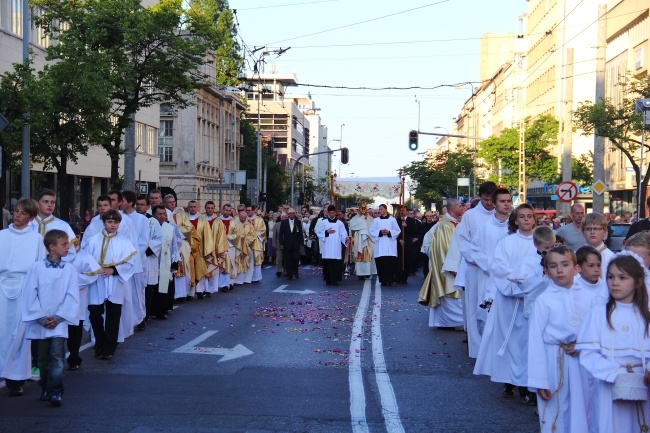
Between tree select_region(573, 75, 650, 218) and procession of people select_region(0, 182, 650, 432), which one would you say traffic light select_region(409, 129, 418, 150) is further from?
procession of people select_region(0, 182, 650, 432)

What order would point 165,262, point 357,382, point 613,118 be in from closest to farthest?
1. point 357,382
2. point 165,262
3. point 613,118

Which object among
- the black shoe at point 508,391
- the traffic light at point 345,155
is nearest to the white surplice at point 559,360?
the black shoe at point 508,391

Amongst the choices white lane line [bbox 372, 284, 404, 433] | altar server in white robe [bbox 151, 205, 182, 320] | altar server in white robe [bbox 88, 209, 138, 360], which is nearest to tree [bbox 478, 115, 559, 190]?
altar server in white robe [bbox 151, 205, 182, 320]

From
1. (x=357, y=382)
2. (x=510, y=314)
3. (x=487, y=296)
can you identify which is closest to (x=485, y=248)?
(x=487, y=296)

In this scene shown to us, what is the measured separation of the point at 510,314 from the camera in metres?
9.69

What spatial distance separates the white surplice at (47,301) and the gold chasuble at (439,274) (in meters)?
7.45

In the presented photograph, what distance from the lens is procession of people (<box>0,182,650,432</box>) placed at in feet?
20.2

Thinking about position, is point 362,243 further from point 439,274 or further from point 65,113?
point 439,274

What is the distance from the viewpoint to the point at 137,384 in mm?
10203

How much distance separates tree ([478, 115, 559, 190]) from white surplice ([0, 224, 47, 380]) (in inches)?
2736

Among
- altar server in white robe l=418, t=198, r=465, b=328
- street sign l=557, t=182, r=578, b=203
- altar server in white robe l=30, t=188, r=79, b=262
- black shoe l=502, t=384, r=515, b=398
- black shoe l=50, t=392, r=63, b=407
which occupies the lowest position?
black shoe l=502, t=384, r=515, b=398

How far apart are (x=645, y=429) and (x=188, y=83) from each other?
1079 inches

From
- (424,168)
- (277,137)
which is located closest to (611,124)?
(424,168)

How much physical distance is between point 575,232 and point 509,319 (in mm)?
4264
